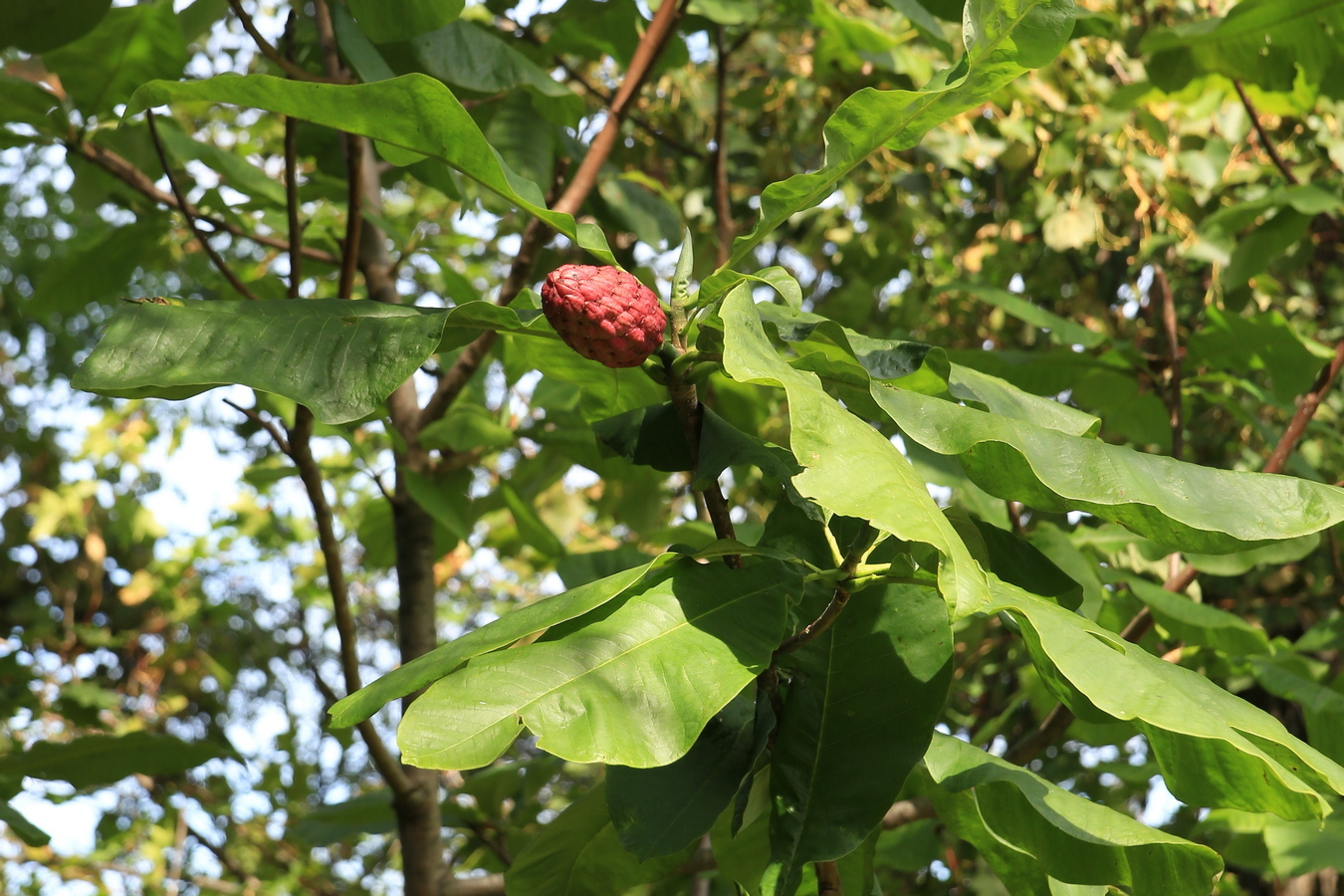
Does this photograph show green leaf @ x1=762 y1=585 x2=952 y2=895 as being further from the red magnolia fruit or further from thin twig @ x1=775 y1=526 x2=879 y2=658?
the red magnolia fruit

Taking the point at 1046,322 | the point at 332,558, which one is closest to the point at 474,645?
the point at 332,558

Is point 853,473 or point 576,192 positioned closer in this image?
point 853,473

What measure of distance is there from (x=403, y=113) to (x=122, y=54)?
85 cm

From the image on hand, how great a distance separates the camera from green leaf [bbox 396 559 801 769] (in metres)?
0.67

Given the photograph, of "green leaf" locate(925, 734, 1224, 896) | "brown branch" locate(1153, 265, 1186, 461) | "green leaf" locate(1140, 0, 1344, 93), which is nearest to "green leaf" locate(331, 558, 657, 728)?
"green leaf" locate(925, 734, 1224, 896)

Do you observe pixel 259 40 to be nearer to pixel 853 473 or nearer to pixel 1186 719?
pixel 853 473

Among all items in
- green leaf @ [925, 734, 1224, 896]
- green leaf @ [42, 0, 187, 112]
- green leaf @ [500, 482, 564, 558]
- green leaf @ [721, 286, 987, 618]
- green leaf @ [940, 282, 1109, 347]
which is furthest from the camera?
green leaf @ [500, 482, 564, 558]

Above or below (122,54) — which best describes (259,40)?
below

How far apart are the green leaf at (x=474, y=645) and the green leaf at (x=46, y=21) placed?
1.02 metres

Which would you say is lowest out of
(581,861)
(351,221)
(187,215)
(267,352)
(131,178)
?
(581,861)

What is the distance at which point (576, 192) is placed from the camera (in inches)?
68.6

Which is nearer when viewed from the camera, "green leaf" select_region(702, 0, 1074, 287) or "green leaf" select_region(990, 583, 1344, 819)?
"green leaf" select_region(990, 583, 1344, 819)

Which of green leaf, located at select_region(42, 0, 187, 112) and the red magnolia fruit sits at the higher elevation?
green leaf, located at select_region(42, 0, 187, 112)

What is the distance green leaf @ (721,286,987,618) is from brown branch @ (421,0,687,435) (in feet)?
3.30
